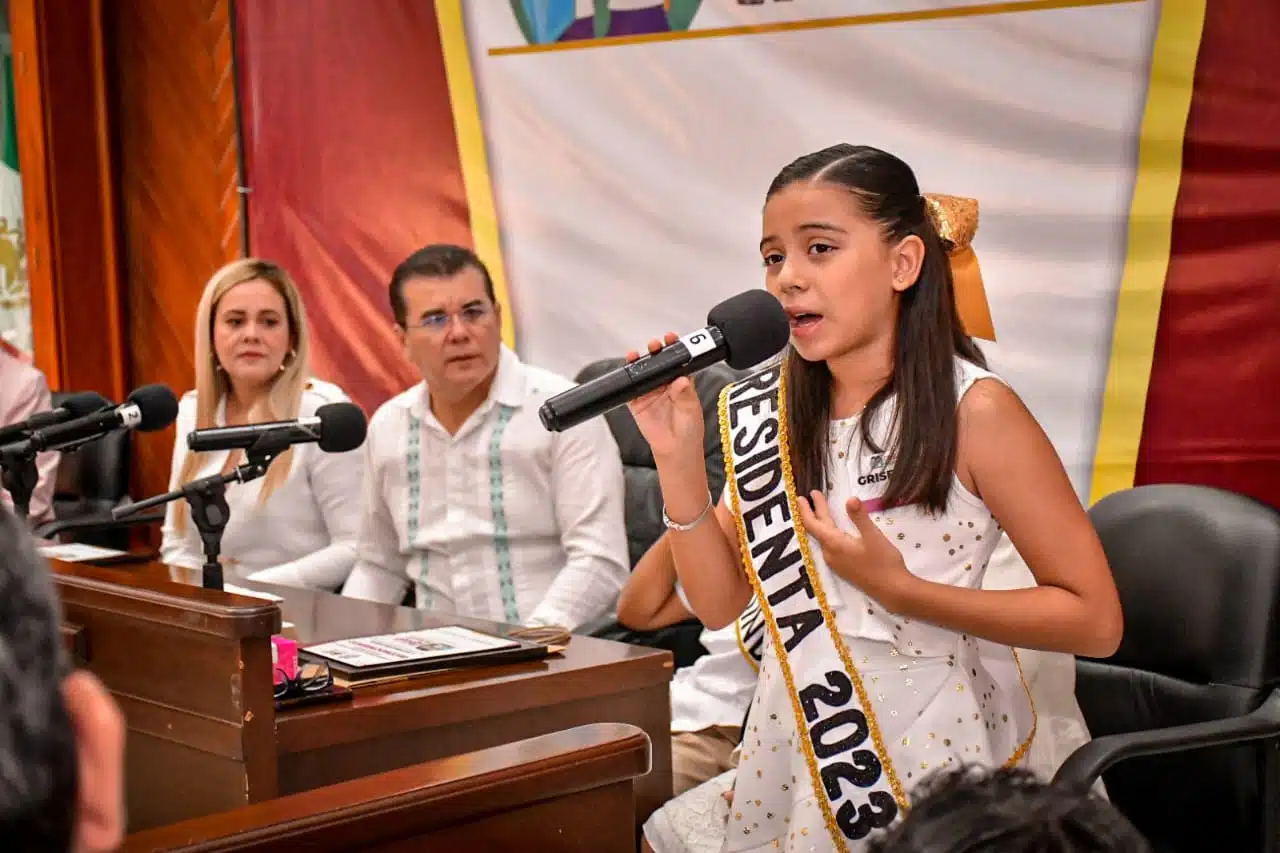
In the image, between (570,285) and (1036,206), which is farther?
(570,285)

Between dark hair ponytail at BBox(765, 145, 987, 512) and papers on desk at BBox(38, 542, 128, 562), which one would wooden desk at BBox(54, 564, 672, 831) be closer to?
papers on desk at BBox(38, 542, 128, 562)

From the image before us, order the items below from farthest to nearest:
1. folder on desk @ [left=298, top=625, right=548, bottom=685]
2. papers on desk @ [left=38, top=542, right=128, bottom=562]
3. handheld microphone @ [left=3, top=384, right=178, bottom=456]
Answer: papers on desk @ [left=38, top=542, right=128, bottom=562] < handheld microphone @ [left=3, top=384, right=178, bottom=456] < folder on desk @ [left=298, top=625, right=548, bottom=685]

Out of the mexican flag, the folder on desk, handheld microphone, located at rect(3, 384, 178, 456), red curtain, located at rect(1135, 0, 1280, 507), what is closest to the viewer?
the folder on desk

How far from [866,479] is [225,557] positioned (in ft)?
7.15

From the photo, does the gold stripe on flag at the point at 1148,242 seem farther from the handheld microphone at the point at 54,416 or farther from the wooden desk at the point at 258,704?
the handheld microphone at the point at 54,416

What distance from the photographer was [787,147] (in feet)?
11.0

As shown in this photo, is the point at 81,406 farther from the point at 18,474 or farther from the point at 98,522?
the point at 98,522

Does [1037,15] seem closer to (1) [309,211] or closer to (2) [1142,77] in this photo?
(2) [1142,77]

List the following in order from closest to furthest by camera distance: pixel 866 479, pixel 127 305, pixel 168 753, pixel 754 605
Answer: pixel 866 479, pixel 168 753, pixel 754 605, pixel 127 305

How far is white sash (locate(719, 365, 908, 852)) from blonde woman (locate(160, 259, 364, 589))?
1.72m

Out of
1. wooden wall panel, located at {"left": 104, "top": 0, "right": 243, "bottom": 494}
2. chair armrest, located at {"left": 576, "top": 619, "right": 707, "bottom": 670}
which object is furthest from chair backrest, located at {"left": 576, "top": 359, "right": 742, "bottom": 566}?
wooden wall panel, located at {"left": 104, "top": 0, "right": 243, "bottom": 494}

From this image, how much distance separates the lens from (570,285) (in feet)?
12.4

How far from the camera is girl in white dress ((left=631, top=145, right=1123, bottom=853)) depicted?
1.64m

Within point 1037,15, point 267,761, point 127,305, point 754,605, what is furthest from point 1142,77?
point 127,305
